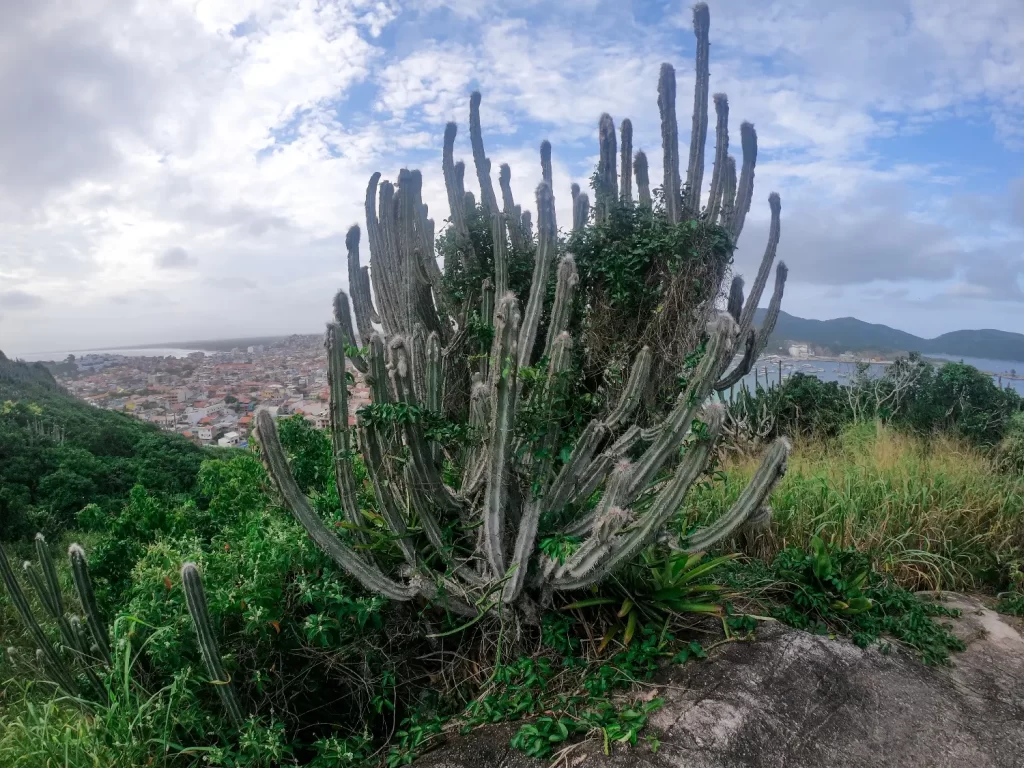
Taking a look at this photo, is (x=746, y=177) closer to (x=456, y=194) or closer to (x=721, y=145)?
(x=721, y=145)

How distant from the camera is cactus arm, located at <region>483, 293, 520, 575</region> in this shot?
9.80 ft

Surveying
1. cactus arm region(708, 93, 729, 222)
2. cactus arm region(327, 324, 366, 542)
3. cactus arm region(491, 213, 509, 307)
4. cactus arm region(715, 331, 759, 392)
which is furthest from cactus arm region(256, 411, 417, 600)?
cactus arm region(708, 93, 729, 222)

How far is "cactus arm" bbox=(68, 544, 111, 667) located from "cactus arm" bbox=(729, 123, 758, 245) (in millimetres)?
4482

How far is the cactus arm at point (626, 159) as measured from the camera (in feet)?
15.2

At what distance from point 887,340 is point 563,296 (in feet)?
37.2

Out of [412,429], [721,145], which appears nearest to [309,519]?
[412,429]

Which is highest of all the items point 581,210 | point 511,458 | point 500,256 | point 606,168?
point 606,168

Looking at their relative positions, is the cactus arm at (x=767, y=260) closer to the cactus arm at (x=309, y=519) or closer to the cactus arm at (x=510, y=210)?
the cactus arm at (x=510, y=210)

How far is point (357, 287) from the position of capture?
4887mm

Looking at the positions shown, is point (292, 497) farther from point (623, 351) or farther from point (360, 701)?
point (623, 351)

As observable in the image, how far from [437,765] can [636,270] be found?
2.89 meters

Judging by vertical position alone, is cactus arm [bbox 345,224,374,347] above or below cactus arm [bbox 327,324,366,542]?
above

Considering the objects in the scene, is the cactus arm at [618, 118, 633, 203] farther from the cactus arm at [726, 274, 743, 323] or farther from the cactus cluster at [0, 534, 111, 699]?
the cactus cluster at [0, 534, 111, 699]

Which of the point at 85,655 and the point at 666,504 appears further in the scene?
the point at 85,655
